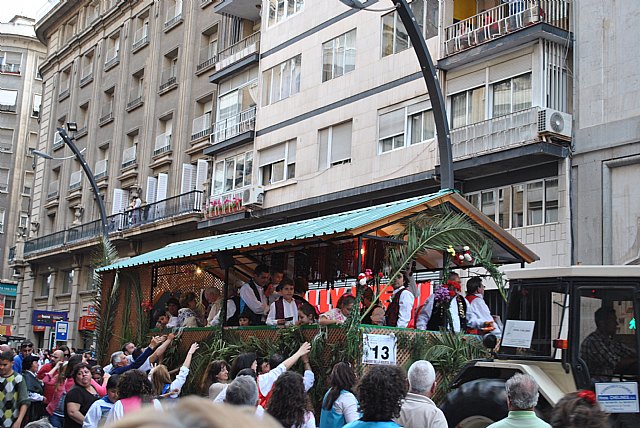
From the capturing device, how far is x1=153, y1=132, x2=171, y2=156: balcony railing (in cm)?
3969

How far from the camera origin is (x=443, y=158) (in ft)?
45.3

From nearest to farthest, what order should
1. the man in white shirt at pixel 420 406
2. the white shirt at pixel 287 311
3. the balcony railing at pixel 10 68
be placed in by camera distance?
the man in white shirt at pixel 420 406 → the white shirt at pixel 287 311 → the balcony railing at pixel 10 68

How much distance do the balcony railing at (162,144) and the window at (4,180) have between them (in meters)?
33.1

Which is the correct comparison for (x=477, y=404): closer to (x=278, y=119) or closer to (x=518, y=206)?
(x=518, y=206)

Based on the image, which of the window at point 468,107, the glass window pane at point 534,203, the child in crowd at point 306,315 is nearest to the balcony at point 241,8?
the window at point 468,107

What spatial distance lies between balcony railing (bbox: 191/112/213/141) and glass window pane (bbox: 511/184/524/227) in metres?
17.3

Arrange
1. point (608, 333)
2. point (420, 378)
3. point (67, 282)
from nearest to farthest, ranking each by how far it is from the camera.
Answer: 1. point (420, 378)
2. point (608, 333)
3. point (67, 282)

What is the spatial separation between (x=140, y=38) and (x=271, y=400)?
39818mm

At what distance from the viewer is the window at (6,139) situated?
2719 inches

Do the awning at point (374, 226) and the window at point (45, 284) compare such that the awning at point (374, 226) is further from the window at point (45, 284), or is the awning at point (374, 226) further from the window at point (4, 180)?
the window at point (4, 180)

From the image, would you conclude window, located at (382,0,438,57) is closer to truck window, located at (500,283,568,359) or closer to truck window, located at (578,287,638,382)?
truck window, located at (500,283,568,359)

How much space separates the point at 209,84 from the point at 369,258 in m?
23.7

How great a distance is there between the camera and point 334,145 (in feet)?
93.8

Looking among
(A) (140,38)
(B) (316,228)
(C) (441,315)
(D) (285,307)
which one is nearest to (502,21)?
(B) (316,228)
